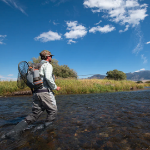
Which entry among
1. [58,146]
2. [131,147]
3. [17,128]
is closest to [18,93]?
[17,128]

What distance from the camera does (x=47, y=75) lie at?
11.3ft

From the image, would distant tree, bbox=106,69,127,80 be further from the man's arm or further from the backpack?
the backpack

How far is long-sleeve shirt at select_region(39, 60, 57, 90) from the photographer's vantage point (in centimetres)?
344

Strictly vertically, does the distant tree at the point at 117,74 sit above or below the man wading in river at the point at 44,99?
above

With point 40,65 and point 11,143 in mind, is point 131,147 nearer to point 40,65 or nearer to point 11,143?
point 11,143

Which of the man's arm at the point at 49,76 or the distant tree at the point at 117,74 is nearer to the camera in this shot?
the man's arm at the point at 49,76

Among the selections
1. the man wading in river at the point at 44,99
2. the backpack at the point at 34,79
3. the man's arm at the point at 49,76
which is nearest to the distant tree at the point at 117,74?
the man wading in river at the point at 44,99

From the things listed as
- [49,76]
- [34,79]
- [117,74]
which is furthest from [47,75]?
[117,74]

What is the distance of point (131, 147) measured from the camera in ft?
9.11

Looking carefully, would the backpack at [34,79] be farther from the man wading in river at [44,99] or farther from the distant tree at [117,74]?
the distant tree at [117,74]

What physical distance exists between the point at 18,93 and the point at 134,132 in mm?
14341

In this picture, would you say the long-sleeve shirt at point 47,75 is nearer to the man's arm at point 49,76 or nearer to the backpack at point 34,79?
the man's arm at point 49,76

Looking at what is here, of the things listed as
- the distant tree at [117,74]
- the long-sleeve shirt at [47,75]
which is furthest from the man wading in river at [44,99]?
the distant tree at [117,74]

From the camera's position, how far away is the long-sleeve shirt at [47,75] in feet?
11.3
